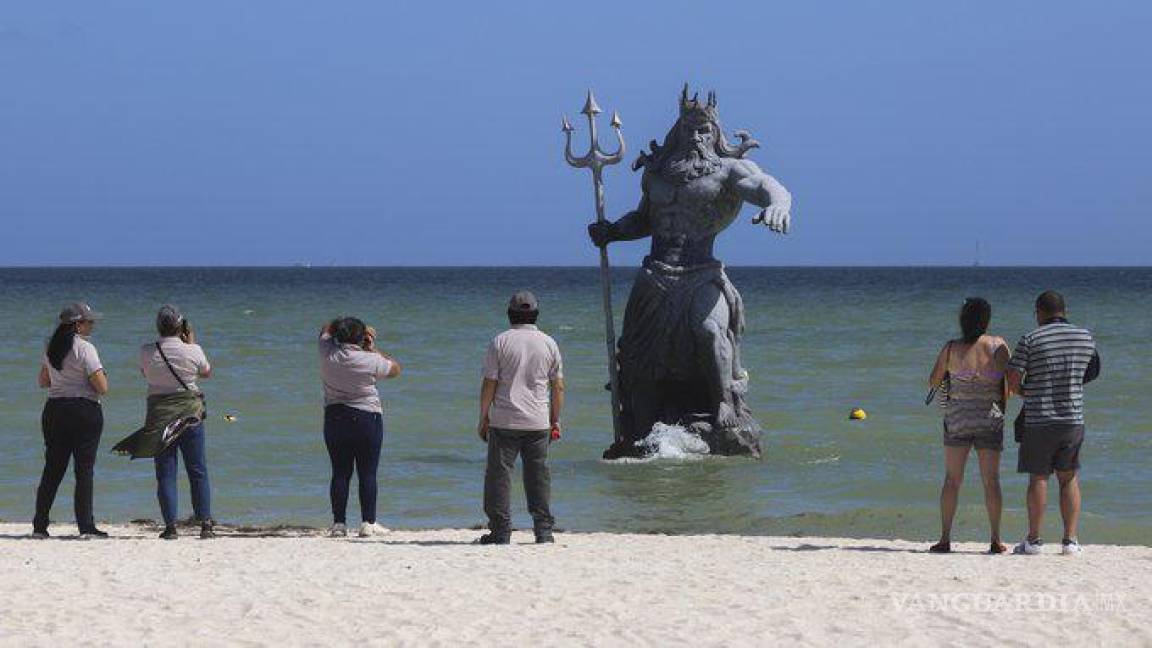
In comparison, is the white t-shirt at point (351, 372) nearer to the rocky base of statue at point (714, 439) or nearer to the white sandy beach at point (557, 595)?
the white sandy beach at point (557, 595)

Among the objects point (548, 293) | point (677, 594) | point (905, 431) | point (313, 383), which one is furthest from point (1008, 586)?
point (548, 293)

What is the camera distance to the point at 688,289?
13453 mm

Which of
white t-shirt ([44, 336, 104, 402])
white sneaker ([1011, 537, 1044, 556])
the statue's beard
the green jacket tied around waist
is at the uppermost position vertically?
the statue's beard

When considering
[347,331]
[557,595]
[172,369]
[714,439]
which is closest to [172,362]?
[172,369]

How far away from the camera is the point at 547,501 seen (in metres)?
9.48

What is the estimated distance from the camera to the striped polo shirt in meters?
8.48

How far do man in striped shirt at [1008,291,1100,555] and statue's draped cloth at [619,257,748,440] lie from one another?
4844mm

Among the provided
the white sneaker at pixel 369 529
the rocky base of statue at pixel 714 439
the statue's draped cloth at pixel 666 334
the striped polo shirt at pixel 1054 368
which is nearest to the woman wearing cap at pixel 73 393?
the white sneaker at pixel 369 529

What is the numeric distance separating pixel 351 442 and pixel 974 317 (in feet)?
10.7

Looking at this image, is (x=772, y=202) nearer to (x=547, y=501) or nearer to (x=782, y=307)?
(x=547, y=501)

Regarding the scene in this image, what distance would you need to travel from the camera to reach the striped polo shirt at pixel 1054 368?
848 centimetres

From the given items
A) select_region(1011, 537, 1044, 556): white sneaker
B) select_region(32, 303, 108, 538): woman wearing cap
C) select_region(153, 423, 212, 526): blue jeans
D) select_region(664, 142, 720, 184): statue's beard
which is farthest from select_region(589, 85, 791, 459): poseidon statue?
select_region(32, 303, 108, 538): woman wearing cap

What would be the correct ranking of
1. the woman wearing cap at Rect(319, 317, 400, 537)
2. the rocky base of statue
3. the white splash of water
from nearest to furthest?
the woman wearing cap at Rect(319, 317, 400, 537), the white splash of water, the rocky base of statue

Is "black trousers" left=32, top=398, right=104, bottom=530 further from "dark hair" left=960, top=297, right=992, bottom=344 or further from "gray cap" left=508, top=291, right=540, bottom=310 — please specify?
"dark hair" left=960, top=297, right=992, bottom=344
